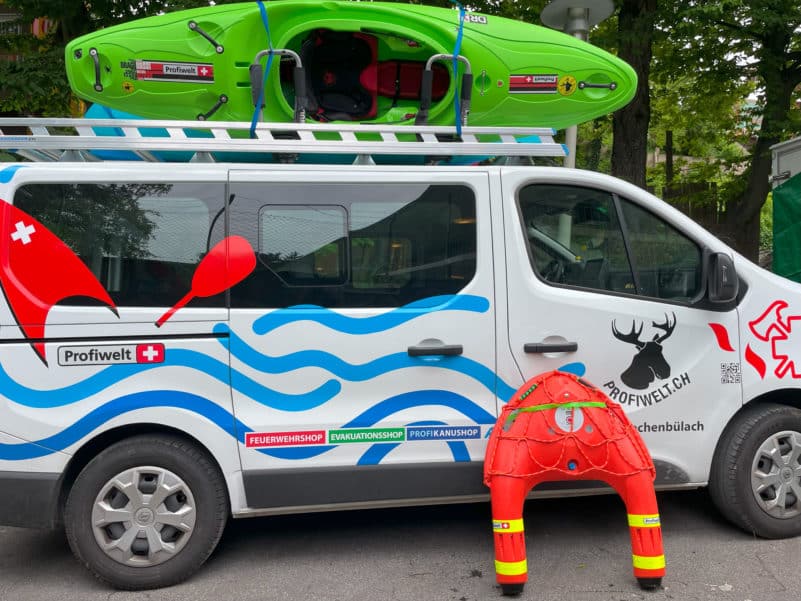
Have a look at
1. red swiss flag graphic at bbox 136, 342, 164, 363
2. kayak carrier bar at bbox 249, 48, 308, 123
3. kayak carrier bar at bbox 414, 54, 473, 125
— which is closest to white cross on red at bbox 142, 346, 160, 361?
red swiss flag graphic at bbox 136, 342, 164, 363

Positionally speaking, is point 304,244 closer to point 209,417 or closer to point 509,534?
point 209,417

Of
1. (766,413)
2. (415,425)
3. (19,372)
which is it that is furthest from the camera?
(766,413)

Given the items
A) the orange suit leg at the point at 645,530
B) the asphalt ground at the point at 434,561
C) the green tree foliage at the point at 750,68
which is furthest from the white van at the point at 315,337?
the green tree foliage at the point at 750,68

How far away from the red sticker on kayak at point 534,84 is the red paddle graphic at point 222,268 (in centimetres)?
188

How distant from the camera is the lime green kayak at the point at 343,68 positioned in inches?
148

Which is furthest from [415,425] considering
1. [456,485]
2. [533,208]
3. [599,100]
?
[599,100]

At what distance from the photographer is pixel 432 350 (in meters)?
3.40

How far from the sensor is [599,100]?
13.3 ft

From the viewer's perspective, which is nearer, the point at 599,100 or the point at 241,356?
the point at 241,356

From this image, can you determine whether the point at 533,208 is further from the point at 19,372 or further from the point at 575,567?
the point at 19,372

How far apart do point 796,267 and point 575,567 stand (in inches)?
224

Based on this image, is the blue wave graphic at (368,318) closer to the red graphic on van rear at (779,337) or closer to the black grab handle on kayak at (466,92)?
the black grab handle on kayak at (466,92)

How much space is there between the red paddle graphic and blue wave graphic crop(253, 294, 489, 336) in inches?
10.1

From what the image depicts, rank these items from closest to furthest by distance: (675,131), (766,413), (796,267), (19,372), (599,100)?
1. (19,372)
2. (766,413)
3. (599,100)
4. (796,267)
5. (675,131)
